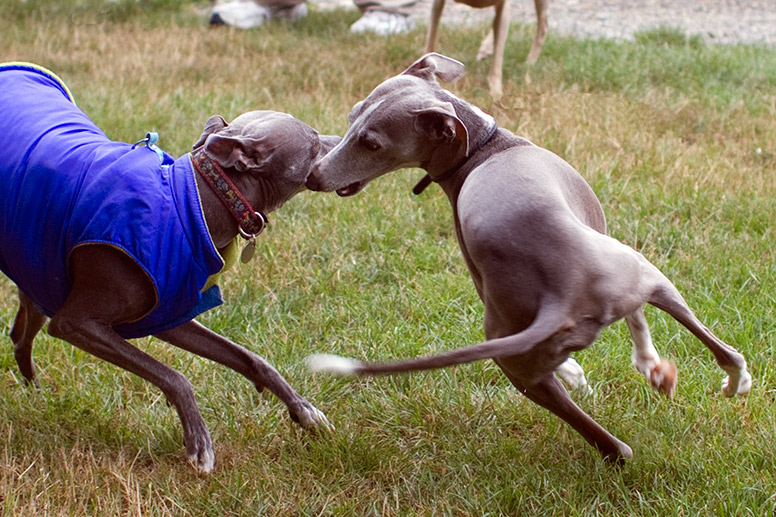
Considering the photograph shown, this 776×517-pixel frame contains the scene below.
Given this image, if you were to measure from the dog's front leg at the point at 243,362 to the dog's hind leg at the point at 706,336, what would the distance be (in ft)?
3.58

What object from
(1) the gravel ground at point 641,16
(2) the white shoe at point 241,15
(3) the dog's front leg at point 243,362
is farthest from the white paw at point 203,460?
(1) the gravel ground at point 641,16

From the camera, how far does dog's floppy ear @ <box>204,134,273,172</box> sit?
248 centimetres

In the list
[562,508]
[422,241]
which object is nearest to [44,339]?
[422,241]

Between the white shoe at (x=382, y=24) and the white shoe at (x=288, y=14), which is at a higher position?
the white shoe at (x=382, y=24)

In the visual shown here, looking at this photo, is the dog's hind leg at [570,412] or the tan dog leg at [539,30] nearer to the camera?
the dog's hind leg at [570,412]

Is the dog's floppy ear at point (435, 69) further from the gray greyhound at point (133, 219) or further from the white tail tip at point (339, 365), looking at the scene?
the white tail tip at point (339, 365)

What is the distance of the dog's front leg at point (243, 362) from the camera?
2.75 meters

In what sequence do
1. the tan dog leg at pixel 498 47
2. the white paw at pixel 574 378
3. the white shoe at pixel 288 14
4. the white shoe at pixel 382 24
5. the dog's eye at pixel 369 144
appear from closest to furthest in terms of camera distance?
the dog's eye at pixel 369 144, the white paw at pixel 574 378, the tan dog leg at pixel 498 47, the white shoe at pixel 382 24, the white shoe at pixel 288 14

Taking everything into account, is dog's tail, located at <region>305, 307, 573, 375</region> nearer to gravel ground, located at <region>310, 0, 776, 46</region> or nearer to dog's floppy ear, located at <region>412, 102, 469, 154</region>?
dog's floppy ear, located at <region>412, 102, 469, 154</region>

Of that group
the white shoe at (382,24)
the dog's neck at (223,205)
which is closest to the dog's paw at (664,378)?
the dog's neck at (223,205)

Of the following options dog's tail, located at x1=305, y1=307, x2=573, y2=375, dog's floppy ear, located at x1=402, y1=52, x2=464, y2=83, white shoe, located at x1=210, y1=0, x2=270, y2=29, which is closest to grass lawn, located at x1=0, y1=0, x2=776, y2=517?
dog's tail, located at x1=305, y1=307, x2=573, y2=375

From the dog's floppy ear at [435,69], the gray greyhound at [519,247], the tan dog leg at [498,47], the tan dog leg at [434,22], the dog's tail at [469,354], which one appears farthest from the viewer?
the tan dog leg at [434,22]

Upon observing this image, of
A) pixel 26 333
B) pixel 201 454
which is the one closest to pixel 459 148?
pixel 201 454

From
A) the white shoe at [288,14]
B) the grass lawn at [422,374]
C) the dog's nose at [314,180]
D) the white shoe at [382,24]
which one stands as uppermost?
the dog's nose at [314,180]
